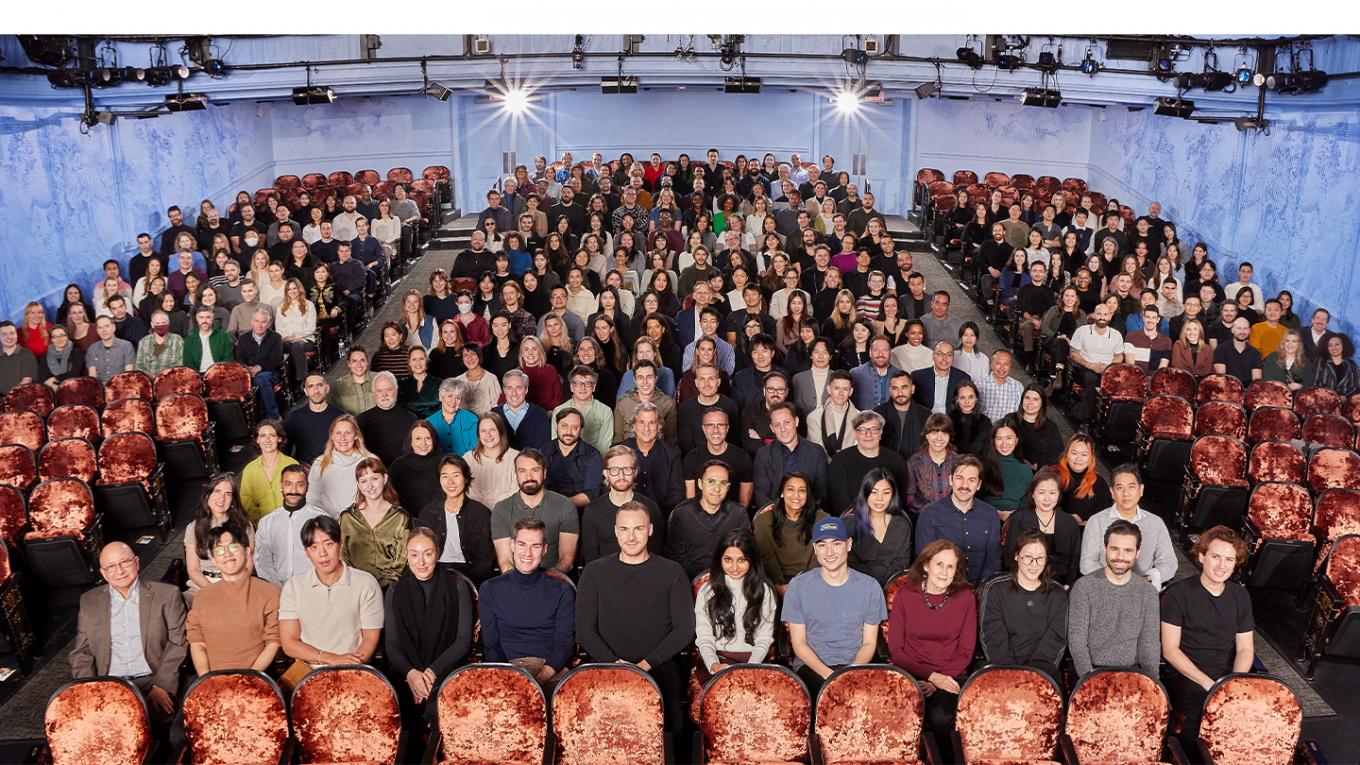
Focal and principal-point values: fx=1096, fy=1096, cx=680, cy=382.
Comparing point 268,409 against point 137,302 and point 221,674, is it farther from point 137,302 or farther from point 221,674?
point 221,674

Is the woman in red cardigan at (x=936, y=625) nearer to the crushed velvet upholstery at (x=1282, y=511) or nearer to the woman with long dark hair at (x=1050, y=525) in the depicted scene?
the woman with long dark hair at (x=1050, y=525)

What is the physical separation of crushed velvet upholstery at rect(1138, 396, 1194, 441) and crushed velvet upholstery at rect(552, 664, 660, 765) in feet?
15.7

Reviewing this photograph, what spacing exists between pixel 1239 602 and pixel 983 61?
28.9 feet

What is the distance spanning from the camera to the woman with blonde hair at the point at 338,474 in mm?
5633

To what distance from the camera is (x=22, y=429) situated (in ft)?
22.6

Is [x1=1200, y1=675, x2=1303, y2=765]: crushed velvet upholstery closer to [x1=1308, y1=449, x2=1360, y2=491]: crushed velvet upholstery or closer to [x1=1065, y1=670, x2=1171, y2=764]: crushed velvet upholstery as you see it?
[x1=1065, y1=670, x2=1171, y2=764]: crushed velvet upholstery

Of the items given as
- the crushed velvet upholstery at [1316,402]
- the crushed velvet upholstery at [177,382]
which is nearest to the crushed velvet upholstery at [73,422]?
the crushed velvet upholstery at [177,382]

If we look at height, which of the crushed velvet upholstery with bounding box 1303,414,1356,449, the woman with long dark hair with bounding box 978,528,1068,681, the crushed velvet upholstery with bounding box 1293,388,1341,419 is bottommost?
the woman with long dark hair with bounding box 978,528,1068,681

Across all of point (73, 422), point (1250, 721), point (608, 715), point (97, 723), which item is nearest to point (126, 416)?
point (73, 422)

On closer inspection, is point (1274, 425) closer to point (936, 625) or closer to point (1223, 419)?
point (1223, 419)

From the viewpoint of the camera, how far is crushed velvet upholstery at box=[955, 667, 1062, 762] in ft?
13.2

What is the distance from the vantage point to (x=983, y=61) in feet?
39.6

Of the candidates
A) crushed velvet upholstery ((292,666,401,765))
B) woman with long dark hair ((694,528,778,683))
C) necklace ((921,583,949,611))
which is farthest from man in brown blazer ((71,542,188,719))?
necklace ((921,583,949,611))

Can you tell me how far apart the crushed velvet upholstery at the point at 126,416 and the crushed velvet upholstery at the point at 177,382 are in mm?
362
